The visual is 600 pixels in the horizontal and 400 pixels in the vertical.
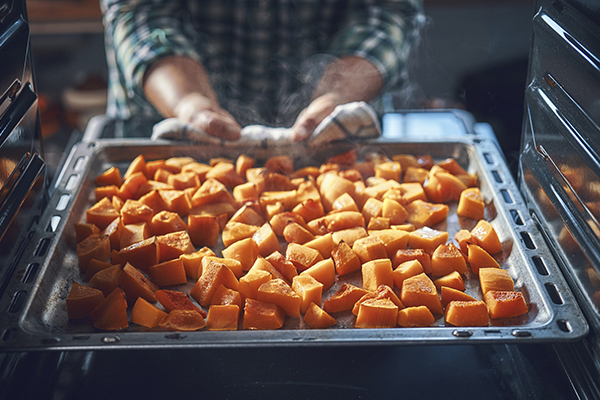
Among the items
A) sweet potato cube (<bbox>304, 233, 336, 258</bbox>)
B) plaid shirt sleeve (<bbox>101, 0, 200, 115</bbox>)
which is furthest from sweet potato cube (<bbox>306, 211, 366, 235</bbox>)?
plaid shirt sleeve (<bbox>101, 0, 200, 115</bbox>)

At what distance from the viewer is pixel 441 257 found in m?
1.12

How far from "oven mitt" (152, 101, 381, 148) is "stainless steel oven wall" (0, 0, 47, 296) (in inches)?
17.6

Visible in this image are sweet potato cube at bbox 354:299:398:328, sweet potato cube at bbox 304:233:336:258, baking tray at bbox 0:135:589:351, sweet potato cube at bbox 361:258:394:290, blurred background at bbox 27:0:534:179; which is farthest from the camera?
blurred background at bbox 27:0:534:179

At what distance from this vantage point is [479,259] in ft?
3.69

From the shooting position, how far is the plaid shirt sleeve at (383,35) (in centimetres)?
198

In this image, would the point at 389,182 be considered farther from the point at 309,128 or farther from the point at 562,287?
the point at 562,287

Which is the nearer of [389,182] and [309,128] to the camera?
[389,182]

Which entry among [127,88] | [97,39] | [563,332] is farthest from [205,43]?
[97,39]

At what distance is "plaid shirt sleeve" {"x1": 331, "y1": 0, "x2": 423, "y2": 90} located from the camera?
1.98 meters

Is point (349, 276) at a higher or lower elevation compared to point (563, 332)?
lower

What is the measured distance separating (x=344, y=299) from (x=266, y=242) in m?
0.27

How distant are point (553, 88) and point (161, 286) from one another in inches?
37.4

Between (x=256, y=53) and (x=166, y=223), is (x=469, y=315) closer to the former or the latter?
(x=166, y=223)

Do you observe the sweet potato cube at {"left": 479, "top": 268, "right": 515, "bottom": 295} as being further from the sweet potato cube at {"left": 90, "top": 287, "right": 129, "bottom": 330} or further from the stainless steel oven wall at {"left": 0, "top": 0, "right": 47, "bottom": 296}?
the stainless steel oven wall at {"left": 0, "top": 0, "right": 47, "bottom": 296}
